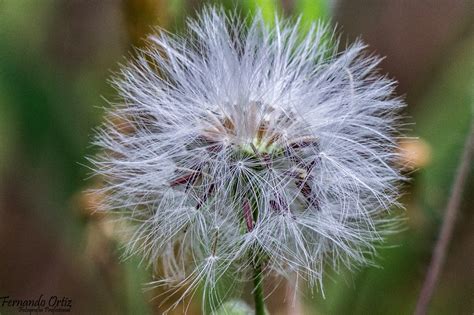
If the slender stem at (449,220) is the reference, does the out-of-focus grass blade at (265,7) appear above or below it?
above

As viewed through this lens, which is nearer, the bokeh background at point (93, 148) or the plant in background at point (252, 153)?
the plant in background at point (252, 153)

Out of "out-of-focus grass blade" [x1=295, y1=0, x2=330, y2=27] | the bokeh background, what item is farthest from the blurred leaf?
"out-of-focus grass blade" [x1=295, y1=0, x2=330, y2=27]

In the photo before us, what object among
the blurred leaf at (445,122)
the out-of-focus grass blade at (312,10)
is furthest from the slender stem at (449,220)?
the out-of-focus grass blade at (312,10)

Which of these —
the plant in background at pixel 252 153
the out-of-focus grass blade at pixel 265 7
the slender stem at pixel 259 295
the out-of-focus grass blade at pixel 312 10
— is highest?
the out-of-focus grass blade at pixel 312 10

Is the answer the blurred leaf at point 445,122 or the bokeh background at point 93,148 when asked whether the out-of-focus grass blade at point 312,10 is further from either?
the blurred leaf at point 445,122

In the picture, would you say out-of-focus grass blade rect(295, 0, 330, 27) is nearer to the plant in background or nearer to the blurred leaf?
the plant in background
